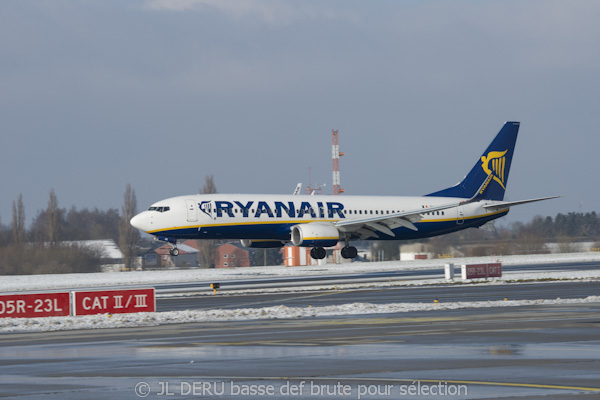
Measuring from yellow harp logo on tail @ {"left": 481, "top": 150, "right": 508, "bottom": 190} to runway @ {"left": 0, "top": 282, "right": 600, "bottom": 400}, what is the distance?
44331 millimetres

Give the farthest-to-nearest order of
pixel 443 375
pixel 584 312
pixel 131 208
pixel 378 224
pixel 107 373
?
pixel 131 208 → pixel 378 224 → pixel 584 312 → pixel 107 373 → pixel 443 375

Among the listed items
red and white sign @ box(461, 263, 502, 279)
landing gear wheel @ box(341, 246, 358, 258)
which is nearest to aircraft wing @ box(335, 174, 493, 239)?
landing gear wheel @ box(341, 246, 358, 258)

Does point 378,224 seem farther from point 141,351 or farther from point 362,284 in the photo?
point 141,351

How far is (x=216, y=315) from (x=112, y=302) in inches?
177

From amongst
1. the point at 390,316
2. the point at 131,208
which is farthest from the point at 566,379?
the point at 131,208

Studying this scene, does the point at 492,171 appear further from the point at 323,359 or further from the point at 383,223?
the point at 323,359

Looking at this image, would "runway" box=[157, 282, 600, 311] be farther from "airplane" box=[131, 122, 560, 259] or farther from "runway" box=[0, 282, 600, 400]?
"airplane" box=[131, 122, 560, 259]

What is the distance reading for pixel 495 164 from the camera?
225ft

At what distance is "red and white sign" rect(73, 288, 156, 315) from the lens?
28734 millimetres

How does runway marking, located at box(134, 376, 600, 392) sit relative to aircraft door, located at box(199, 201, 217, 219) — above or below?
below

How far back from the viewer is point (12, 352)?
58.5ft

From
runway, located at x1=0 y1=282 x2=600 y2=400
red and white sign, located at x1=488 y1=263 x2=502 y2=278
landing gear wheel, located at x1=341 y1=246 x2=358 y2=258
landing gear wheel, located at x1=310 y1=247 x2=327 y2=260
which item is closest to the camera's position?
runway, located at x1=0 y1=282 x2=600 y2=400

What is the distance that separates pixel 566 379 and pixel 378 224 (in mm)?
47464

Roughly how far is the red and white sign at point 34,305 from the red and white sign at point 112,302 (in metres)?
0.45
